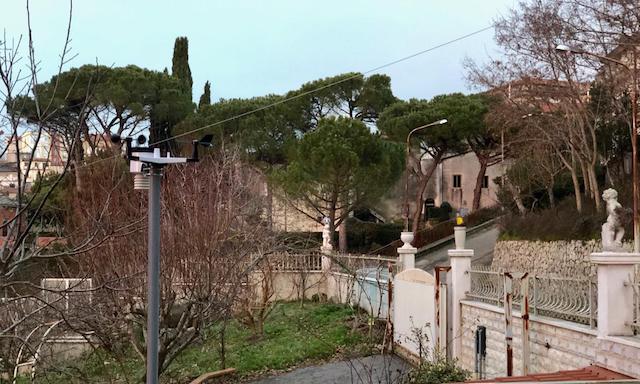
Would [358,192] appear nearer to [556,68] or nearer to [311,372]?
[556,68]

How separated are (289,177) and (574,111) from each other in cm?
1408

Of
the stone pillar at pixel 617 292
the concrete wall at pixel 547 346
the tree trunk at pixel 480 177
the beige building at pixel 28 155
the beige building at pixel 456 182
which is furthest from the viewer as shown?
the beige building at pixel 456 182

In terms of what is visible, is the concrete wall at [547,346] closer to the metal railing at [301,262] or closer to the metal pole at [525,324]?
the metal pole at [525,324]

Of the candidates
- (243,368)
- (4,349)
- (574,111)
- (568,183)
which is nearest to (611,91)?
(574,111)

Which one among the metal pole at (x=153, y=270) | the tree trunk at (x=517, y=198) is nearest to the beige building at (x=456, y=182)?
the tree trunk at (x=517, y=198)

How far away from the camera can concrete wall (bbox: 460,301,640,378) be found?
714cm

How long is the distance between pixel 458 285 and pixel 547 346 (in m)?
3.32

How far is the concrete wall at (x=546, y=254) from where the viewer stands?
22.4m

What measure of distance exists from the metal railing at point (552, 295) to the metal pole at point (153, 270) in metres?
4.98

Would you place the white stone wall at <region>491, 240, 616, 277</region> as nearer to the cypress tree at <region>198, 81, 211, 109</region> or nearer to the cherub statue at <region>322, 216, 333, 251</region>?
the cherub statue at <region>322, 216, 333, 251</region>

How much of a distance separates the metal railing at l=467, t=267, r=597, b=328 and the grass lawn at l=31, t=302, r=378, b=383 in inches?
240

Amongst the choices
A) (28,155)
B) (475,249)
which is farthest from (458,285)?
(475,249)

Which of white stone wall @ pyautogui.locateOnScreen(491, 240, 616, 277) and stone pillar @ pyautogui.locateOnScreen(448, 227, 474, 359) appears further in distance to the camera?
white stone wall @ pyautogui.locateOnScreen(491, 240, 616, 277)

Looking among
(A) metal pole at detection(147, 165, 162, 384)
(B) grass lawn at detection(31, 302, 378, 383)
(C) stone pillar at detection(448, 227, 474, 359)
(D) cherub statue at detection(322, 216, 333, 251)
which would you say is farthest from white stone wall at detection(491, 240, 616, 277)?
(A) metal pole at detection(147, 165, 162, 384)
